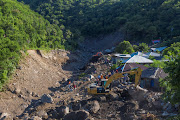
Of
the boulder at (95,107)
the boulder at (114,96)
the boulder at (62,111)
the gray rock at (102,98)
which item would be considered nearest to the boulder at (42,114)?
the boulder at (62,111)

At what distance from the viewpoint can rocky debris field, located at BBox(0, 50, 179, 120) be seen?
35.0 feet

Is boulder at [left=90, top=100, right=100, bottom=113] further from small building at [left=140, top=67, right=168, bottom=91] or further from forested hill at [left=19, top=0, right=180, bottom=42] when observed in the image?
forested hill at [left=19, top=0, right=180, bottom=42]

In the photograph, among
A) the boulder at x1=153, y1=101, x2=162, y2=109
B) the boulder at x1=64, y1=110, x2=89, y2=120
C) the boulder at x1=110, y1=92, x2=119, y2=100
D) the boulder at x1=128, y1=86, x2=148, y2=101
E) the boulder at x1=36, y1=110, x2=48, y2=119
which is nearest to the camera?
the boulder at x1=64, y1=110, x2=89, y2=120

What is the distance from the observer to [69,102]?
Result: 13.6 metres

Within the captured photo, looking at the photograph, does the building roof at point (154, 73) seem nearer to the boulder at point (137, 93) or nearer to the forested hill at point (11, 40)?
the boulder at point (137, 93)

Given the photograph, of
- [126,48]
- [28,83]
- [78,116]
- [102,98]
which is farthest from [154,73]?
[126,48]

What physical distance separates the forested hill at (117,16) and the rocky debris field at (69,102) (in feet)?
99.6

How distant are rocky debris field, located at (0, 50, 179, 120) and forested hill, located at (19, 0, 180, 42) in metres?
30.4

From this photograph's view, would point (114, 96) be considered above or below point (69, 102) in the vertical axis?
above

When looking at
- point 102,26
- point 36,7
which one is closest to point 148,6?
point 102,26

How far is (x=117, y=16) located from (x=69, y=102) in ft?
173

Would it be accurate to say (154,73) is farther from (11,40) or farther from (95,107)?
(11,40)

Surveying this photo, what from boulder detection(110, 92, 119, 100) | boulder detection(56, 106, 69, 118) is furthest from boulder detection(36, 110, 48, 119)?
boulder detection(110, 92, 119, 100)

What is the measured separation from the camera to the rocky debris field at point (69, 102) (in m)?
10.7
